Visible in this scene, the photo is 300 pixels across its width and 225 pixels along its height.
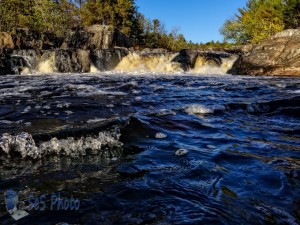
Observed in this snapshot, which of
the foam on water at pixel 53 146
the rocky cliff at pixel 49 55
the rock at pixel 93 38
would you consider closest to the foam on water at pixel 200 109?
the foam on water at pixel 53 146

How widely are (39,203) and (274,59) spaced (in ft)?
59.9

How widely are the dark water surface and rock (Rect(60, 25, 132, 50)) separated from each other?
25.0 metres

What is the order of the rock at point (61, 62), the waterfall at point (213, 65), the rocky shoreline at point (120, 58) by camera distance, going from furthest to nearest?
the waterfall at point (213, 65)
the rock at point (61, 62)
the rocky shoreline at point (120, 58)

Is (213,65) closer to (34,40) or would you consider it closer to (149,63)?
(149,63)

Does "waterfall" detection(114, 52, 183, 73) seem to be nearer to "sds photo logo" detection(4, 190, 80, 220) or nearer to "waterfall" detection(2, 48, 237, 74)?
"waterfall" detection(2, 48, 237, 74)

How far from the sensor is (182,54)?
21.7m

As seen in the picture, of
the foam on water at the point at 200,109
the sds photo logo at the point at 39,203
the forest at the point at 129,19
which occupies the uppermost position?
the forest at the point at 129,19

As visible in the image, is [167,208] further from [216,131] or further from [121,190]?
[216,131]

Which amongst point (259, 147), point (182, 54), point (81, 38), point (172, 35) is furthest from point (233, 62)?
point (172, 35)

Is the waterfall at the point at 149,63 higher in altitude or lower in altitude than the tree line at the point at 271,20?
lower

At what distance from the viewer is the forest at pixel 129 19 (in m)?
28.6

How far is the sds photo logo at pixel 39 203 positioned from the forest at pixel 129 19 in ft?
88.5

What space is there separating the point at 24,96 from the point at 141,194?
6236mm

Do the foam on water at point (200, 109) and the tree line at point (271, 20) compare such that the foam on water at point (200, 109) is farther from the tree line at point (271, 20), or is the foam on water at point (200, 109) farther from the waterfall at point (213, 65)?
the tree line at point (271, 20)
